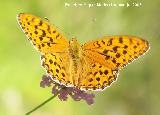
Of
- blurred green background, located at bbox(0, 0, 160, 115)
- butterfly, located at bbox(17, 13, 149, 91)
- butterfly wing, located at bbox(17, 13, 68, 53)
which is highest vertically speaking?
butterfly wing, located at bbox(17, 13, 68, 53)

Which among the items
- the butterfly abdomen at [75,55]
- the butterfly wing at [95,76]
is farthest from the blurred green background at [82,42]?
the butterfly wing at [95,76]

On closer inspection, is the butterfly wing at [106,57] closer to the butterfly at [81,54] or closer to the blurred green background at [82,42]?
the butterfly at [81,54]

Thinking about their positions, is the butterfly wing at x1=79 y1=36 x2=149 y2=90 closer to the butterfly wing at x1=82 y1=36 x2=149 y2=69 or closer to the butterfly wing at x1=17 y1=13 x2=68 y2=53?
the butterfly wing at x1=82 y1=36 x2=149 y2=69

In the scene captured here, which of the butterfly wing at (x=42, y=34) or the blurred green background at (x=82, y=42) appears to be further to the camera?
the blurred green background at (x=82, y=42)

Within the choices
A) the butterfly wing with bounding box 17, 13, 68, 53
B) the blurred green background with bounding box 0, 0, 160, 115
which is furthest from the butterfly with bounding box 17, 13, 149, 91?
the blurred green background with bounding box 0, 0, 160, 115

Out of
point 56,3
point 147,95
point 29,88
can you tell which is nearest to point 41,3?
point 56,3

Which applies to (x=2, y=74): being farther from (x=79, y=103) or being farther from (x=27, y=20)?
(x=27, y=20)

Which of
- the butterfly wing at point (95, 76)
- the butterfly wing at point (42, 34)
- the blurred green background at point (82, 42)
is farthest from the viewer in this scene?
the blurred green background at point (82, 42)
